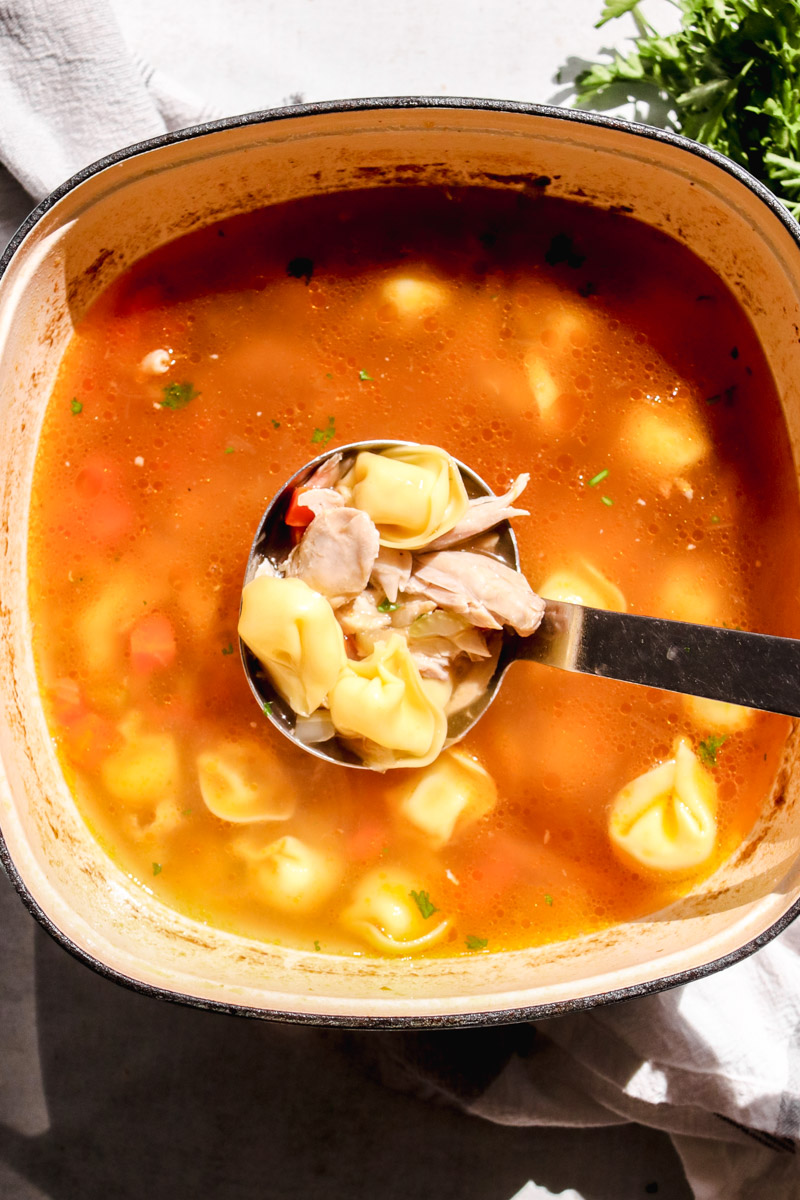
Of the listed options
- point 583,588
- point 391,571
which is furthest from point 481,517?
point 583,588

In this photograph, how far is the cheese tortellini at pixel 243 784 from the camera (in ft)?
8.38

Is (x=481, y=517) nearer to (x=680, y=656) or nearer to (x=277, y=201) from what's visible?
(x=680, y=656)

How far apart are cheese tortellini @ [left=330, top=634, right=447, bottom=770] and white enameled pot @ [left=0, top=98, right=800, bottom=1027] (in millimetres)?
661

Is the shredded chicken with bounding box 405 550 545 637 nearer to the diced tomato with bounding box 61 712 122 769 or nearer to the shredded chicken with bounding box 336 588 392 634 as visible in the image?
the shredded chicken with bounding box 336 588 392 634

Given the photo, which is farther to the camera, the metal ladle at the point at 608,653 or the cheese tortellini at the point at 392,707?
the cheese tortellini at the point at 392,707

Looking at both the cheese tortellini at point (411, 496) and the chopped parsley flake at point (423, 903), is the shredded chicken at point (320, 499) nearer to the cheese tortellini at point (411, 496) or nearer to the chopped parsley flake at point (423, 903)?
the cheese tortellini at point (411, 496)

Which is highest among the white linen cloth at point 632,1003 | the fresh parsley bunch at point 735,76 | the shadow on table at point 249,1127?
the fresh parsley bunch at point 735,76

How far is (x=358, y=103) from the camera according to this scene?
2.28 m

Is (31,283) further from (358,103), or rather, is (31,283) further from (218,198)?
(358,103)

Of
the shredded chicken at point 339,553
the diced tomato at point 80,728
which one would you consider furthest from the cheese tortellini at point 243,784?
the shredded chicken at point 339,553

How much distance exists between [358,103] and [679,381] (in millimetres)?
1171

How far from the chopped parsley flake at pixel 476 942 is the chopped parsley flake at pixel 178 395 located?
5.70ft

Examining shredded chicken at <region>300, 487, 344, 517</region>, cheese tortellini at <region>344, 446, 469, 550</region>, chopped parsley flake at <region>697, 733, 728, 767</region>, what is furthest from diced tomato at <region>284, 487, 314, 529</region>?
chopped parsley flake at <region>697, 733, 728, 767</region>

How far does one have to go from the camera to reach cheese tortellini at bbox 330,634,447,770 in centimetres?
232
